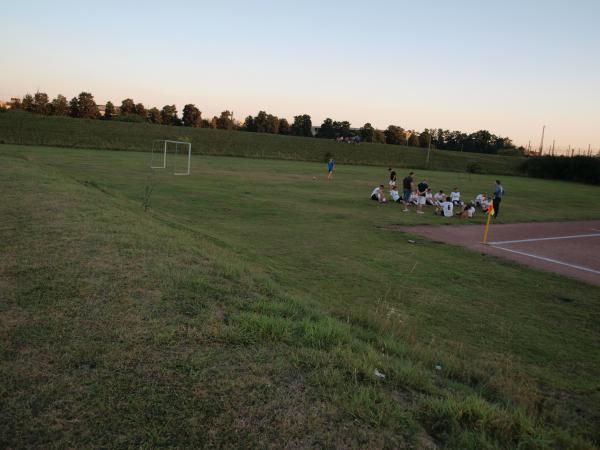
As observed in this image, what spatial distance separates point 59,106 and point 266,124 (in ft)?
163

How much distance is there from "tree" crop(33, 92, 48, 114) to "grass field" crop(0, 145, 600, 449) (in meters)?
109

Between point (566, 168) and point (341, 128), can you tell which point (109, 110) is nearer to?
point (341, 128)

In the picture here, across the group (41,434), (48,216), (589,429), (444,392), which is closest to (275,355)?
(444,392)

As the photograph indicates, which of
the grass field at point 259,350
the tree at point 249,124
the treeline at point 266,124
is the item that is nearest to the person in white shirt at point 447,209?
the grass field at point 259,350

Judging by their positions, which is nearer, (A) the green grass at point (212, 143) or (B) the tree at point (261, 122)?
(A) the green grass at point (212, 143)

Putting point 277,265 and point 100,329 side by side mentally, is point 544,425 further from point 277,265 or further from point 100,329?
point 277,265

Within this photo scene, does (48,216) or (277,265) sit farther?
(277,265)

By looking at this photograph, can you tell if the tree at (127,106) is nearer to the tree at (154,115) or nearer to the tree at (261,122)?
the tree at (154,115)

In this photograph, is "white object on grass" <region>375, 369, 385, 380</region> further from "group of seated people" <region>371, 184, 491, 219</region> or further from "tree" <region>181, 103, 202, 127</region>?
"tree" <region>181, 103, 202, 127</region>

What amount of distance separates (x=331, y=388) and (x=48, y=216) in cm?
749

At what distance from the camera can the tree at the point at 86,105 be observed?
339 feet

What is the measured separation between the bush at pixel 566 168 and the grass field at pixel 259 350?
65.8m

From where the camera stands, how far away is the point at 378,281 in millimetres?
9984

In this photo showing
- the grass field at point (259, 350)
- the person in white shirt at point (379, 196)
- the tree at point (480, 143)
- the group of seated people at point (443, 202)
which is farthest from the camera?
the tree at point (480, 143)
